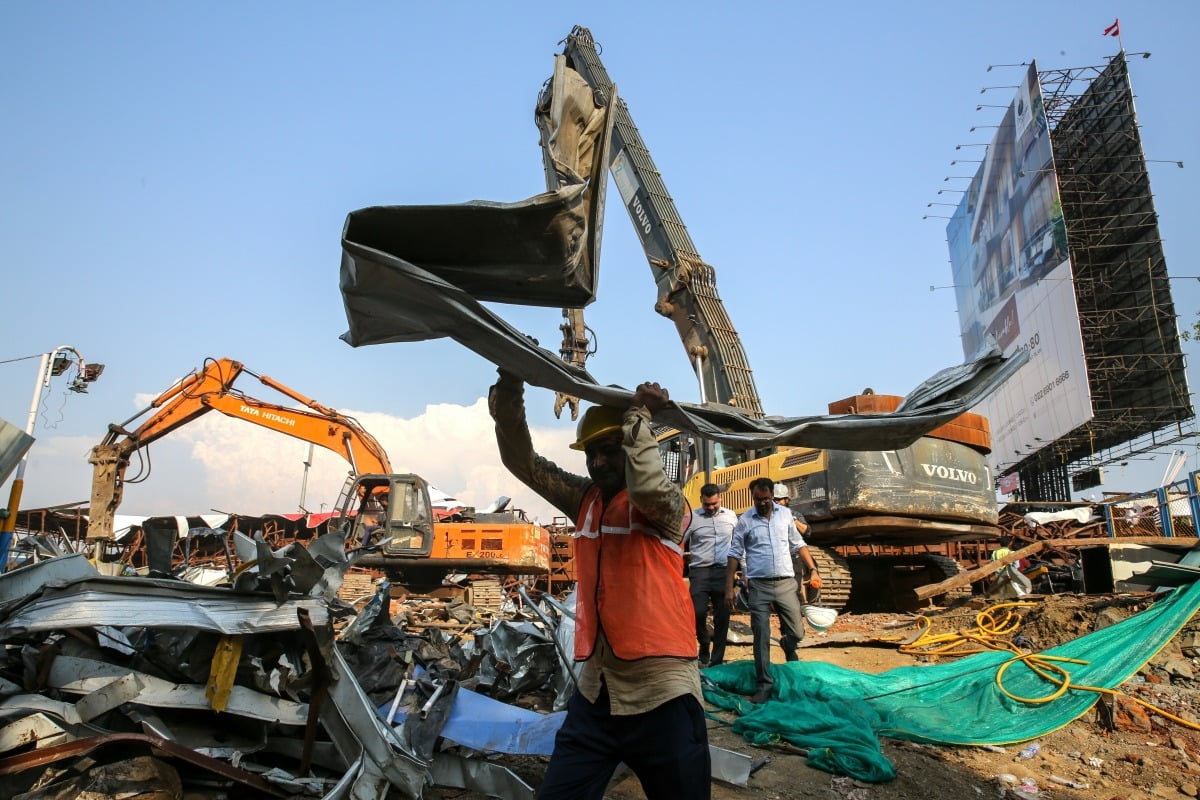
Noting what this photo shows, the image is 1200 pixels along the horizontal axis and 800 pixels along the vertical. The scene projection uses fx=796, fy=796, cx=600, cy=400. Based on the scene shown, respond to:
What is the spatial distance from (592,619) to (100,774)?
5.59 feet

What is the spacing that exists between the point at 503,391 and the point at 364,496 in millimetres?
9673

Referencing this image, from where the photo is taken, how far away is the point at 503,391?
304cm

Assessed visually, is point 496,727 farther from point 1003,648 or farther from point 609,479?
point 1003,648

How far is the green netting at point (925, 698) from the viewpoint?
4.56 meters

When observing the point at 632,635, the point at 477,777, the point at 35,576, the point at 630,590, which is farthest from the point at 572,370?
the point at 35,576

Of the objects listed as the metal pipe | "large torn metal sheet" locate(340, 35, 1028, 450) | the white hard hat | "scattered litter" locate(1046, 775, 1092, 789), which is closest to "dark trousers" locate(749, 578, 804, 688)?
the white hard hat

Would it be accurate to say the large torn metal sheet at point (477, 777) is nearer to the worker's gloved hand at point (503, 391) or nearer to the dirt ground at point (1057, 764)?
the dirt ground at point (1057, 764)

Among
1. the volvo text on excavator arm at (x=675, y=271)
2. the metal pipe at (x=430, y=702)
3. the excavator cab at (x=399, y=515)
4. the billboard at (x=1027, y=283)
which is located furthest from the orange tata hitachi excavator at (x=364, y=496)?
the billboard at (x=1027, y=283)

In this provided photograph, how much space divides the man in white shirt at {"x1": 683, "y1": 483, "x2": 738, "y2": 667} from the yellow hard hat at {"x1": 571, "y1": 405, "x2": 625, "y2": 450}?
14.6 feet

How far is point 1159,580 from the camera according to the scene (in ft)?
23.4

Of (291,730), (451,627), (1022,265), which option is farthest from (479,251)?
(1022,265)

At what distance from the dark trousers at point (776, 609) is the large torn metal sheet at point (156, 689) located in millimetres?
3600

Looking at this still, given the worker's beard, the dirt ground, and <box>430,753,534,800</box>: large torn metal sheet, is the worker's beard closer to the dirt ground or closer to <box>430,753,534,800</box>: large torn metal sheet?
<box>430,753,534,800</box>: large torn metal sheet

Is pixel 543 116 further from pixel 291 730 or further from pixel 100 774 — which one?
pixel 100 774
